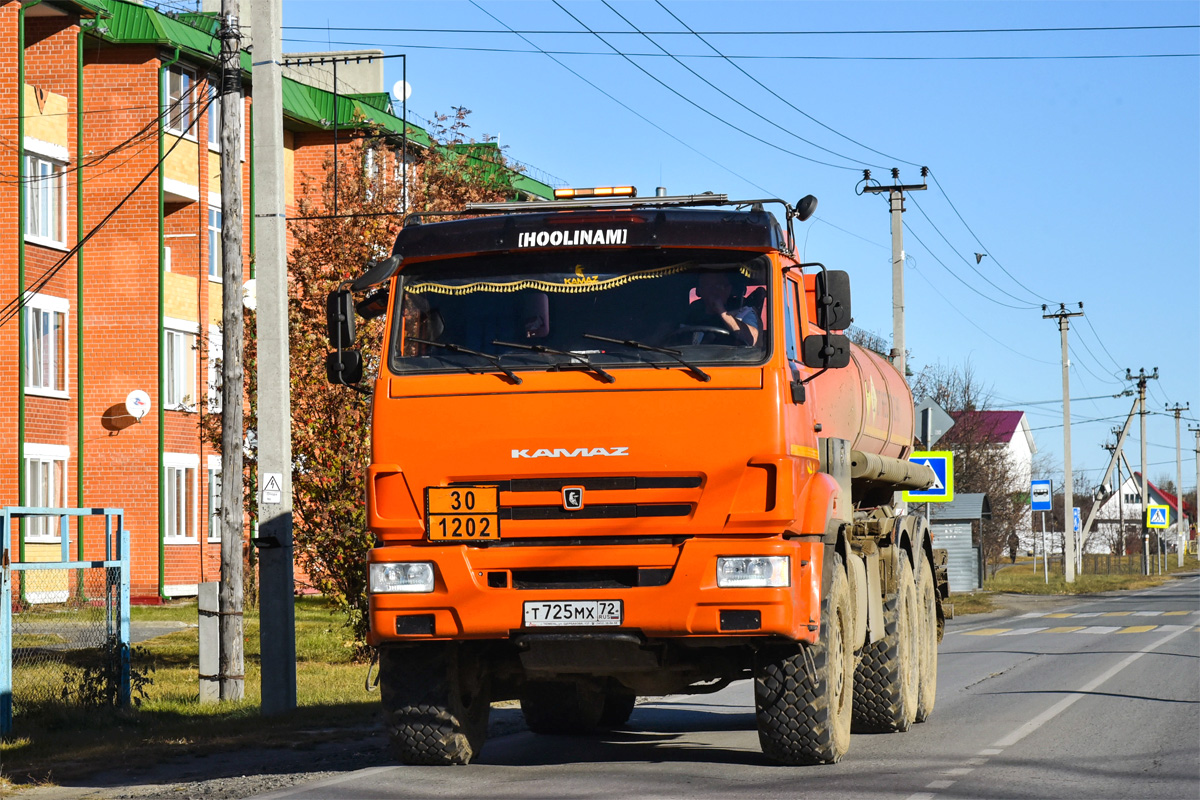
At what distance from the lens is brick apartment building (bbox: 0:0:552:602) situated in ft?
105

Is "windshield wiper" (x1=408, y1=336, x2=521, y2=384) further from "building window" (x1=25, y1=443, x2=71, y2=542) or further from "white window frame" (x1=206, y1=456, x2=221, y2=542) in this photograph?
"white window frame" (x1=206, y1=456, x2=221, y2=542)

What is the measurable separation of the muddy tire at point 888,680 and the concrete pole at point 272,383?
4.92m

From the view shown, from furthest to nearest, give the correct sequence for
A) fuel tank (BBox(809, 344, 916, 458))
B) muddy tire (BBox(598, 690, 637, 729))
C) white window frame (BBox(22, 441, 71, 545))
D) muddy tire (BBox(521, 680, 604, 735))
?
white window frame (BBox(22, 441, 71, 545)) → muddy tire (BBox(598, 690, 637, 729)) → muddy tire (BBox(521, 680, 604, 735)) → fuel tank (BBox(809, 344, 916, 458))

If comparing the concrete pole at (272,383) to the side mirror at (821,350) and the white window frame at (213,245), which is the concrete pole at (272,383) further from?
the white window frame at (213,245)

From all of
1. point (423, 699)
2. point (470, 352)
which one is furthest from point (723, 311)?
point (423, 699)

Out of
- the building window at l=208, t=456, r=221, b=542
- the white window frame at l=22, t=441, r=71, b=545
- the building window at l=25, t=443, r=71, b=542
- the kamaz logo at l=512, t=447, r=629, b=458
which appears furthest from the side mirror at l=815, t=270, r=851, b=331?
the building window at l=208, t=456, r=221, b=542

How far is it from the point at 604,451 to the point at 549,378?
55 centimetres

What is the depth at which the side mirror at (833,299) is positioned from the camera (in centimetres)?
940

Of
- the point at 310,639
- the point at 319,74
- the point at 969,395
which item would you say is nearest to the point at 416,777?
the point at 310,639

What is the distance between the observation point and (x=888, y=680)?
1188 centimetres

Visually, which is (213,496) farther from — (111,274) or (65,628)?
(65,628)

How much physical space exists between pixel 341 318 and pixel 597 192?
6.21 ft

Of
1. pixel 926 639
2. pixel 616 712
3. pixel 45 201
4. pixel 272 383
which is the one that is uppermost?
pixel 45 201

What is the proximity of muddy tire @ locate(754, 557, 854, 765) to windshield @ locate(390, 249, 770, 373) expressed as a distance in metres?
1.74
